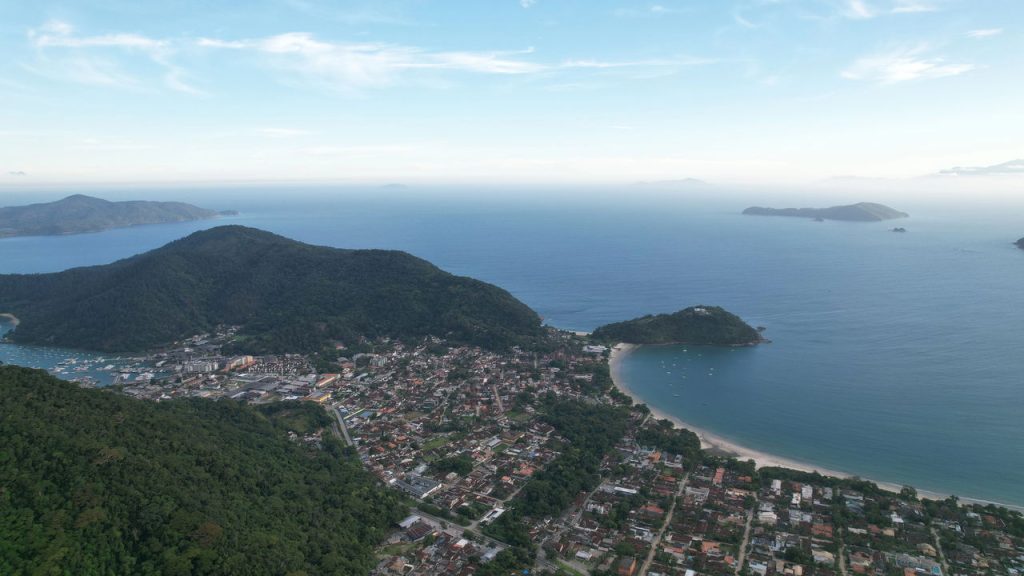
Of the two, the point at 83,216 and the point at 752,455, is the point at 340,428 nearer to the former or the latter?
the point at 752,455

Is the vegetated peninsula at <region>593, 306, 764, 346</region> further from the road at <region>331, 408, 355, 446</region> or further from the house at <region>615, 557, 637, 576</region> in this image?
the house at <region>615, 557, 637, 576</region>

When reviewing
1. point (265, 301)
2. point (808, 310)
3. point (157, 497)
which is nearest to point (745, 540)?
point (157, 497)

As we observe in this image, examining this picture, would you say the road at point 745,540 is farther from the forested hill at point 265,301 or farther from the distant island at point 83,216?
the distant island at point 83,216

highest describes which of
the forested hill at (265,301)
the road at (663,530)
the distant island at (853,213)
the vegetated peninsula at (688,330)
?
the distant island at (853,213)

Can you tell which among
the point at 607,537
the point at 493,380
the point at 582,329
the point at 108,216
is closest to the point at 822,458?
the point at 607,537

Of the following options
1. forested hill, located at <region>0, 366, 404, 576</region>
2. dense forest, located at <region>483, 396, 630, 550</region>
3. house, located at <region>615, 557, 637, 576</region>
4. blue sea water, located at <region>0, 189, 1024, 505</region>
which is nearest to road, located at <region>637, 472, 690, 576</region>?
house, located at <region>615, 557, 637, 576</region>

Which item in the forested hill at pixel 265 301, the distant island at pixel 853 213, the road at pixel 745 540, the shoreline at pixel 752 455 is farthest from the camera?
the distant island at pixel 853 213

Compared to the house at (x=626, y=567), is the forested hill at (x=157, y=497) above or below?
above

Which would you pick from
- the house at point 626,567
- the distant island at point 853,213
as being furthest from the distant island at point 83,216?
the distant island at point 853,213
